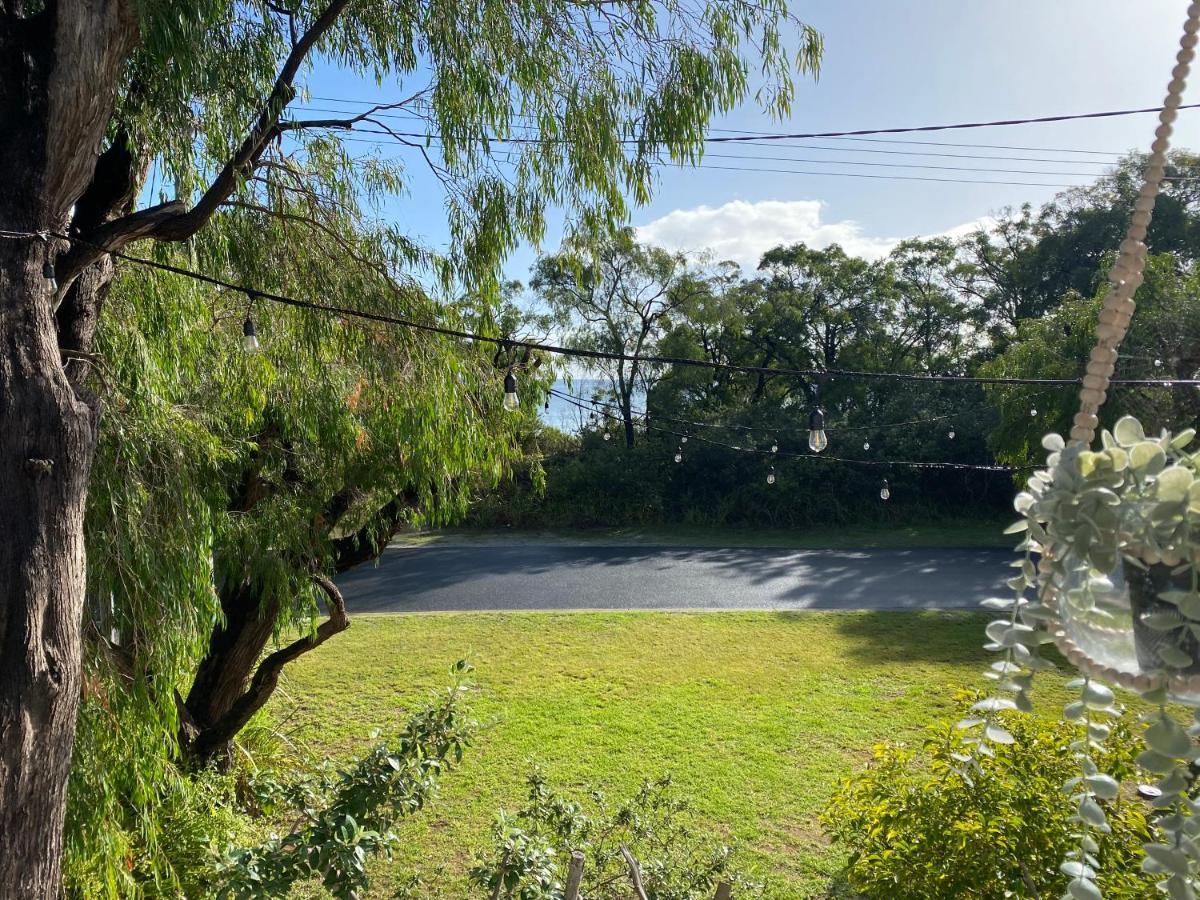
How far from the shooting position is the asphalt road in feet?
32.7

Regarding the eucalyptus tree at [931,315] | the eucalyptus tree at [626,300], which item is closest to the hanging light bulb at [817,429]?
the eucalyptus tree at [626,300]

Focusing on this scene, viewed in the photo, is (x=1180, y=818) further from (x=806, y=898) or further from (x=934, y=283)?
(x=934, y=283)

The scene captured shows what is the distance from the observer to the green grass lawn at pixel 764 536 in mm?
13617

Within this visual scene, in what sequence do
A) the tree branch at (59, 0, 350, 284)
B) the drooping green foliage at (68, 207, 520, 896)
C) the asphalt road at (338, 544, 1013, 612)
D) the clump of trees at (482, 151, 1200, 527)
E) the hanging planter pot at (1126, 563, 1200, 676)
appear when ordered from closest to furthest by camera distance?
the hanging planter pot at (1126, 563, 1200, 676) → the tree branch at (59, 0, 350, 284) → the drooping green foliage at (68, 207, 520, 896) → the asphalt road at (338, 544, 1013, 612) → the clump of trees at (482, 151, 1200, 527)

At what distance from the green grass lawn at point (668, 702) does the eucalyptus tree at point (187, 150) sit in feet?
6.54

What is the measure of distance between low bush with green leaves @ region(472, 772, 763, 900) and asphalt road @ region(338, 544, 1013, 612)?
600cm

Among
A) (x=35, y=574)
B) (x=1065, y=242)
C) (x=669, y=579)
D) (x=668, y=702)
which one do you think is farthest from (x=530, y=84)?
(x=1065, y=242)

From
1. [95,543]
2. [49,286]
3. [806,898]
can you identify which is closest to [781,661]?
[806,898]

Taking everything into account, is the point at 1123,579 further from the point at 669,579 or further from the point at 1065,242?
the point at 1065,242

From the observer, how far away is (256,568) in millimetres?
4477

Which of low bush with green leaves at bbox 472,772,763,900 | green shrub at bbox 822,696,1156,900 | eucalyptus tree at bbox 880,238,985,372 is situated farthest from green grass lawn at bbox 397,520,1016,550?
green shrub at bbox 822,696,1156,900

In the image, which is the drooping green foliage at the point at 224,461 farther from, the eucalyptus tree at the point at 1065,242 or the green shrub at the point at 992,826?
the eucalyptus tree at the point at 1065,242

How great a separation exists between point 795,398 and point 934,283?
13.1ft

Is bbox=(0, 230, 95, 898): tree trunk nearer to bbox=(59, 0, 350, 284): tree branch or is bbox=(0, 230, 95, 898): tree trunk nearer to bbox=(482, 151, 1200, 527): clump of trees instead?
bbox=(59, 0, 350, 284): tree branch
